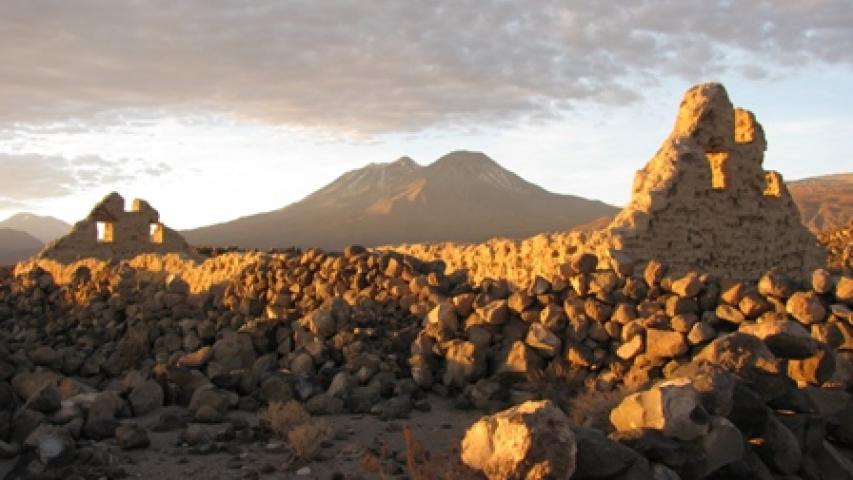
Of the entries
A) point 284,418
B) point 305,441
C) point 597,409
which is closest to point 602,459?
point 597,409

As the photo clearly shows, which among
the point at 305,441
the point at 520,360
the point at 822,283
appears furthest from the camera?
the point at 520,360

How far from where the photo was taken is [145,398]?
23.7 feet

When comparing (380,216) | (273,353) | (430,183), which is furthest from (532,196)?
(273,353)

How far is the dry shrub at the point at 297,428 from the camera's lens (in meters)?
5.66

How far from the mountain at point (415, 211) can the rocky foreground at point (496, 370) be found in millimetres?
54813

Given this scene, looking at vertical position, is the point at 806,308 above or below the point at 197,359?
above

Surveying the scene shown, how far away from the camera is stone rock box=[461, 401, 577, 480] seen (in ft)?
12.5

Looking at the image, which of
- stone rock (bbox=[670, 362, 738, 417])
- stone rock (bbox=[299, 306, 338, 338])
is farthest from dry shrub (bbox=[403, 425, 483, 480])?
stone rock (bbox=[299, 306, 338, 338])

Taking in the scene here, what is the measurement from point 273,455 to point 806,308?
480 cm

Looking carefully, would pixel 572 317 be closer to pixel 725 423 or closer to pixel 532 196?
pixel 725 423

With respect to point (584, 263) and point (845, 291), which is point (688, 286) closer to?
point (584, 263)

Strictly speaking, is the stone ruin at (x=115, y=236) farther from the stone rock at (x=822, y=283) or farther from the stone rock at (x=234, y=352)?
the stone rock at (x=822, y=283)

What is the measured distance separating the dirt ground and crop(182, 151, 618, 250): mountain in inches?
2314

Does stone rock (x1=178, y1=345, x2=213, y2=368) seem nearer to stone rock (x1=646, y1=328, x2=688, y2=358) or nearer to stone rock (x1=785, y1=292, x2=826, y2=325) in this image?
stone rock (x1=646, y1=328, x2=688, y2=358)
